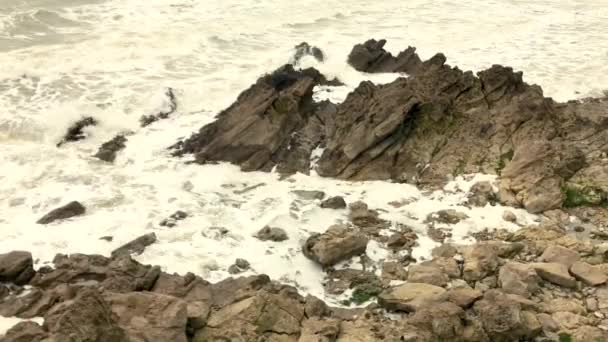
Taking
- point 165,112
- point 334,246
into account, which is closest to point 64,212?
point 334,246

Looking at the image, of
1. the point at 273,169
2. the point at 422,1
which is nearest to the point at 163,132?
the point at 273,169

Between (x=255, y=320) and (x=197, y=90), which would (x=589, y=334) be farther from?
(x=197, y=90)

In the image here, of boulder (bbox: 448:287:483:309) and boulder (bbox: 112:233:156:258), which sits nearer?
boulder (bbox: 448:287:483:309)

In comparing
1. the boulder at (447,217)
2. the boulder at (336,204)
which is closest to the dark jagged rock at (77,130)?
the boulder at (336,204)

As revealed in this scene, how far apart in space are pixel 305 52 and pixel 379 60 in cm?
358

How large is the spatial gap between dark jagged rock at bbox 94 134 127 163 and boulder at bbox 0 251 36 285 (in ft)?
20.4

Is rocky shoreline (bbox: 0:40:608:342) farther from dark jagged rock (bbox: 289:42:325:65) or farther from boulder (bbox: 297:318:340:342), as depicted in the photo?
dark jagged rock (bbox: 289:42:325:65)

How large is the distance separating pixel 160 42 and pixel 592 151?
18.7 m

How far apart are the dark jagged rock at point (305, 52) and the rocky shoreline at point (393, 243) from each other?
4254mm

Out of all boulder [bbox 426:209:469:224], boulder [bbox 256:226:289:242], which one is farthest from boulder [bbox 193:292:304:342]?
boulder [bbox 426:209:469:224]

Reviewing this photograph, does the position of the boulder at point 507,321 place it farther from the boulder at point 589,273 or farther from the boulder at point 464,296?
the boulder at point 589,273

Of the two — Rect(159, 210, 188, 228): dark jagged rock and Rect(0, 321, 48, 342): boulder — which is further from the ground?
Rect(0, 321, 48, 342): boulder

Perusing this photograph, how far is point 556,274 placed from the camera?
464 inches

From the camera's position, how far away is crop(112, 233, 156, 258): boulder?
44.4ft
